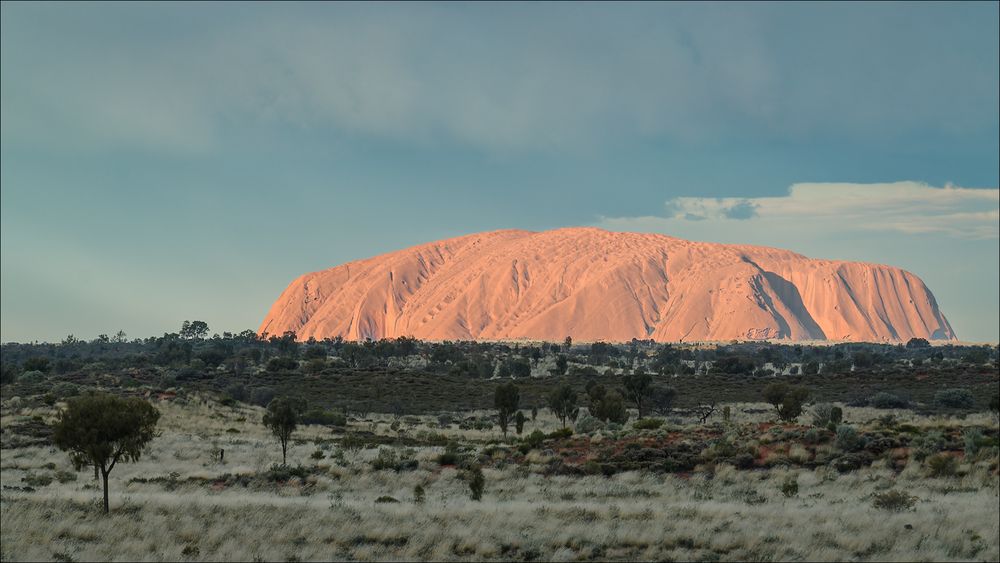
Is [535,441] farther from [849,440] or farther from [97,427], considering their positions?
[97,427]

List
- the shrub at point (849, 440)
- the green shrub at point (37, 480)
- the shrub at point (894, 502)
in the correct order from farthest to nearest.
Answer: the green shrub at point (37, 480) → the shrub at point (849, 440) → the shrub at point (894, 502)

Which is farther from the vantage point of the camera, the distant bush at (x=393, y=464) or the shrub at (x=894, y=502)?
the distant bush at (x=393, y=464)

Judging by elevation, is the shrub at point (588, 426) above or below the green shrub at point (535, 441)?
below

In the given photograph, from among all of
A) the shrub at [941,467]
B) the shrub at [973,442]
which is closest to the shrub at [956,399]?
the shrub at [973,442]

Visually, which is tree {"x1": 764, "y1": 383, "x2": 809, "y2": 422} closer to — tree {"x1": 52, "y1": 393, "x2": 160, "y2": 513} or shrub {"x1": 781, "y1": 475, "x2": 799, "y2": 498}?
shrub {"x1": 781, "y1": 475, "x2": 799, "y2": 498}

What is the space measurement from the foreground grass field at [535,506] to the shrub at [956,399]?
34.2 meters

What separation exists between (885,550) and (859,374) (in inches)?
3691

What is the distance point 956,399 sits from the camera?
71.2 meters

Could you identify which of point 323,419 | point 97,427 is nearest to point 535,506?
point 97,427

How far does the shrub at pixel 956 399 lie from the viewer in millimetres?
70375

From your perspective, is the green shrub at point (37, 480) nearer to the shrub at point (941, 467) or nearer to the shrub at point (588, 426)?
the shrub at point (588, 426)

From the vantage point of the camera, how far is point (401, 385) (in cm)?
9975

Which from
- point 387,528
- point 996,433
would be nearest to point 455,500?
point 387,528

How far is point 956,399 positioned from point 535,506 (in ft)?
205
